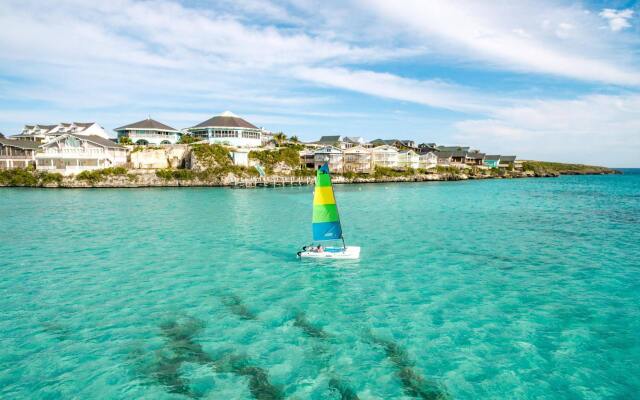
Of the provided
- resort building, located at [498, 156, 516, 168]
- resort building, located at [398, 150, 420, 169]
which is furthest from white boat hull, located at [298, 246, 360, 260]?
resort building, located at [498, 156, 516, 168]

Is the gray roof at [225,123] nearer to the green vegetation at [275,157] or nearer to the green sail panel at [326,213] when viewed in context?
the green vegetation at [275,157]

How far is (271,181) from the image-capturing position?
9088 centimetres

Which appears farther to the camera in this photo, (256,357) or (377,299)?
(377,299)

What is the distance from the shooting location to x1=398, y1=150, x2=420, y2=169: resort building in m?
119

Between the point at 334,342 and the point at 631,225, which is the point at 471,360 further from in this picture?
the point at 631,225

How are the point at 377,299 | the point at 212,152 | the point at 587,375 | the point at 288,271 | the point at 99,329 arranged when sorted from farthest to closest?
the point at 212,152 < the point at 288,271 < the point at 377,299 < the point at 99,329 < the point at 587,375

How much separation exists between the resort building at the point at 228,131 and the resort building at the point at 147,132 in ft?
19.9

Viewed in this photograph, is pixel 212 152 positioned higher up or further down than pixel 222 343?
higher up

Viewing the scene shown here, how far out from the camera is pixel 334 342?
541 inches

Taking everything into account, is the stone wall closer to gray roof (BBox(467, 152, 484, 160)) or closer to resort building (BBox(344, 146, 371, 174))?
resort building (BBox(344, 146, 371, 174))

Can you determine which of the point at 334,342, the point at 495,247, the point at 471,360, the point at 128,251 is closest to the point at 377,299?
the point at 334,342

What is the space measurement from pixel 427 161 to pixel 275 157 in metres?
55.1

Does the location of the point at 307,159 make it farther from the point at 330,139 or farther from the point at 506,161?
the point at 506,161

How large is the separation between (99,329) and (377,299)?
11591 millimetres
